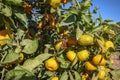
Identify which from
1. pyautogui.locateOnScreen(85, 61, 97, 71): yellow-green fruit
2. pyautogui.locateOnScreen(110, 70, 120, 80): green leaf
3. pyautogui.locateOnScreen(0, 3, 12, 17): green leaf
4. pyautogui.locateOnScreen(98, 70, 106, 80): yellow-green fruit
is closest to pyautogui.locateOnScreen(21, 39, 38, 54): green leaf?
pyautogui.locateOnScreen(0, 3, 12, 17): green leaf

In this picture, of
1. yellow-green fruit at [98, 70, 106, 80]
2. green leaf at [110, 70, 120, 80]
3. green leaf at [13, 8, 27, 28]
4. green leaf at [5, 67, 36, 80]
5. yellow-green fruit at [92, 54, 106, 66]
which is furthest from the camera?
green leaf at [110, 70, 120, 80]

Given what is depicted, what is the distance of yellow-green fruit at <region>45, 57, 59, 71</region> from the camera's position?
151 cm

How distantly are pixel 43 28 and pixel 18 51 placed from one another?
0.50 metres

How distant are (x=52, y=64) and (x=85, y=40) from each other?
242 millimetres

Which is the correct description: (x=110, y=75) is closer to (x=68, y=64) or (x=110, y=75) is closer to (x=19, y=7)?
(x=68, y=64)

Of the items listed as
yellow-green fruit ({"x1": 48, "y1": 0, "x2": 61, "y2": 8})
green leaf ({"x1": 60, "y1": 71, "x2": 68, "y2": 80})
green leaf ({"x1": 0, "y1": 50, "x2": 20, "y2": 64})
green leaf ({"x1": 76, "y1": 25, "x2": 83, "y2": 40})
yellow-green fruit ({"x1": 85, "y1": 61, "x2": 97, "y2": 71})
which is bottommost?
green leaf ({"x1": 60, "y1": 71, "x2": 68, "y2": 80})

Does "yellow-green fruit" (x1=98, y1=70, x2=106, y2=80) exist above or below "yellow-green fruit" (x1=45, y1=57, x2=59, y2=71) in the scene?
below

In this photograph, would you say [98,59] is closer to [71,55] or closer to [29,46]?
[71,55]

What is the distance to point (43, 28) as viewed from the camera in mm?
1895

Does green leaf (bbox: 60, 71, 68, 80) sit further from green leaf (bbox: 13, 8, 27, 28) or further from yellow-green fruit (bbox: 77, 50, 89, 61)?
green leaf (bbox: 13, 8, 27, 28)

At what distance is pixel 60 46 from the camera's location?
5.13ft

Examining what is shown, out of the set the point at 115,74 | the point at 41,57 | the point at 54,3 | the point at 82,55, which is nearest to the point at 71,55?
the point at 82,55

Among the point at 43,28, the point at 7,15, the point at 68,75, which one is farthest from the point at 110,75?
the point at 7,15

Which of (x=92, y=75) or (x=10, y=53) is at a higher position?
(x=10, y=53)
